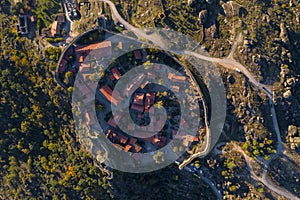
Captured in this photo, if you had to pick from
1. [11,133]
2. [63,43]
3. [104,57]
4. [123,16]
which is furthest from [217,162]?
[11,133]

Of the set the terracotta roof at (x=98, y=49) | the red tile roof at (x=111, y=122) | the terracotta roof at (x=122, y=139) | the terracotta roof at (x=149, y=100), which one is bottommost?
the terracotta roof at (x=122, y=139)

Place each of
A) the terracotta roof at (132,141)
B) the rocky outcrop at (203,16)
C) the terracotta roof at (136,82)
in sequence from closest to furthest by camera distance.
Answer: the terracotta roof at (136,82), the terracotta roof at (132,141), the rocky outcrop at (203,16)

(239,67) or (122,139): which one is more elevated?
(239,67)

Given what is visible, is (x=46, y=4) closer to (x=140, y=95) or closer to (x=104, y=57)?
(x=104, y=57)

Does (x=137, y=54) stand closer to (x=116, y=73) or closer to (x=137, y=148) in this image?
(x=116, y=73)

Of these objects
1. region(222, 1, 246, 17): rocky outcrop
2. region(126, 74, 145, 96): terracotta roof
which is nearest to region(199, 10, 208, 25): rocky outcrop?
region(222, 1, 246, 17): rocky outcrop

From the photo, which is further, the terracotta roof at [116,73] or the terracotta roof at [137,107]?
the terracotta roof at [137,107]

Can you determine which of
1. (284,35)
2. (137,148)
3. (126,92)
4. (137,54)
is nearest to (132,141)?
(137,148)

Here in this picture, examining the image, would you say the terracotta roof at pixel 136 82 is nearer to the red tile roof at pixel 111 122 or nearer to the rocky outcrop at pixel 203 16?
the red tile roof at pixel 111 122

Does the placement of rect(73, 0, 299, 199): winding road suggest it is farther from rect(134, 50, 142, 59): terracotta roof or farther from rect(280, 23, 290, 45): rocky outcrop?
rect(280, 23, 290, 45): rocky outcrop

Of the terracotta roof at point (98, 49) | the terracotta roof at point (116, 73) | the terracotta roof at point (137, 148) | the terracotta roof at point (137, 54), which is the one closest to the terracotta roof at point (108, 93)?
the terracotta roof at point (116, 73)

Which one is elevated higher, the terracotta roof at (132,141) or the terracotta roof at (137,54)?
the terracotta roof at (137,54)

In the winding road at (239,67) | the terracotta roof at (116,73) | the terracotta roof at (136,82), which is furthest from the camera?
the terracotta roof at (136,82)
